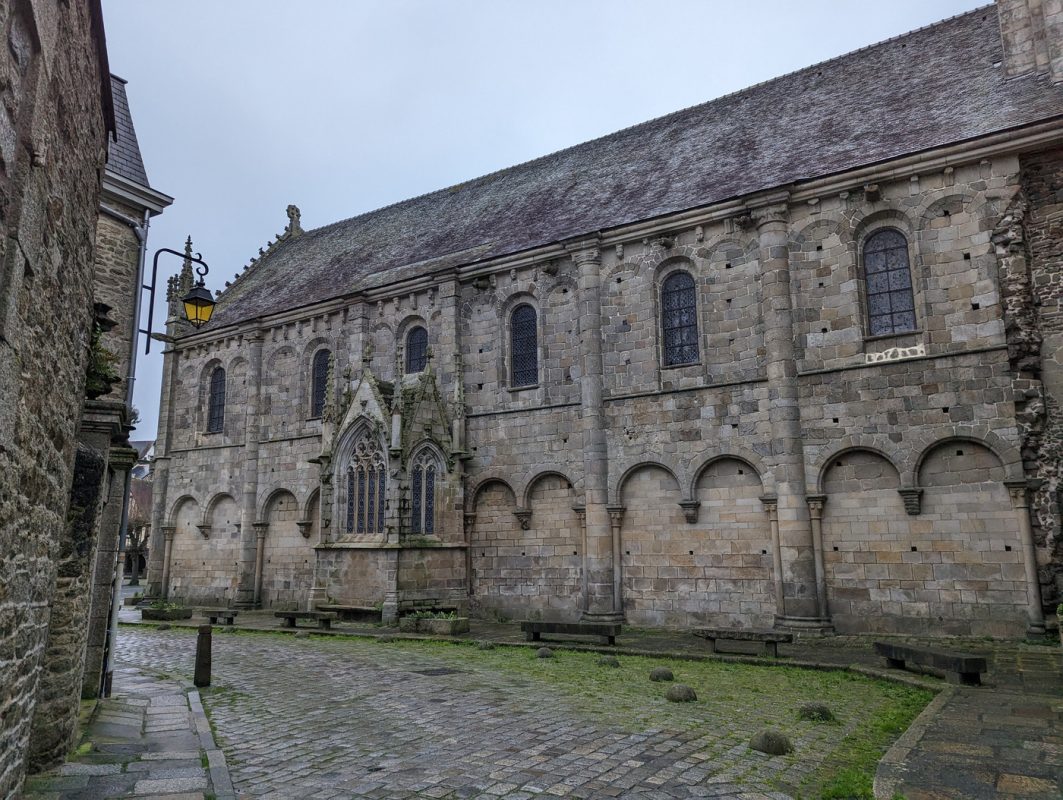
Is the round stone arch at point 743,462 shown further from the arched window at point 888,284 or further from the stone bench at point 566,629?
the stone bench at point 566,629

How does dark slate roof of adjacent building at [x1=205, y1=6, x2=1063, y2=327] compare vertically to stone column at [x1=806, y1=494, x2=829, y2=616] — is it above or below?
above

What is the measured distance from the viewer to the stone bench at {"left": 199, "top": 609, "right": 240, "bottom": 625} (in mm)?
21203

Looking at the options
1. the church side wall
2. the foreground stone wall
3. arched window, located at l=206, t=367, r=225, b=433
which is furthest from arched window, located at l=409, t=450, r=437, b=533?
the foreground stone wall

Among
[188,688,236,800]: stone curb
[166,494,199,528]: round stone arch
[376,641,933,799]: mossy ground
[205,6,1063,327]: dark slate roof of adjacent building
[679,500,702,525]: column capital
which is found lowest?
[376,641,933,799]: mossy ground

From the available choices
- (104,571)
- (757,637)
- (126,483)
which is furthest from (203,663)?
(757,637)

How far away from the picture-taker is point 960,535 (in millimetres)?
15156

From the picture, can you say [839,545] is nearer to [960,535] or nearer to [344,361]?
[960,535]

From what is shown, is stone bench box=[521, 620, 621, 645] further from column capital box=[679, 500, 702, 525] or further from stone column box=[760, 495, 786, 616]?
stone column box=[760, 495, 786, 616]

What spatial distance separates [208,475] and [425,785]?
23.7 meters

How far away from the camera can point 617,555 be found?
19.0 metres

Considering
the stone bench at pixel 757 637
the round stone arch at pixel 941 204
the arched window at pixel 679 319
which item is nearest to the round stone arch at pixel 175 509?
the arched window at pixel 679 319

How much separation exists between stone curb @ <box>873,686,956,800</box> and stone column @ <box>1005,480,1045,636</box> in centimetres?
623

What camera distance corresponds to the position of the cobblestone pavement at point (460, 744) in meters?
6.51

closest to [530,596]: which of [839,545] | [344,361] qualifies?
[839,545]
